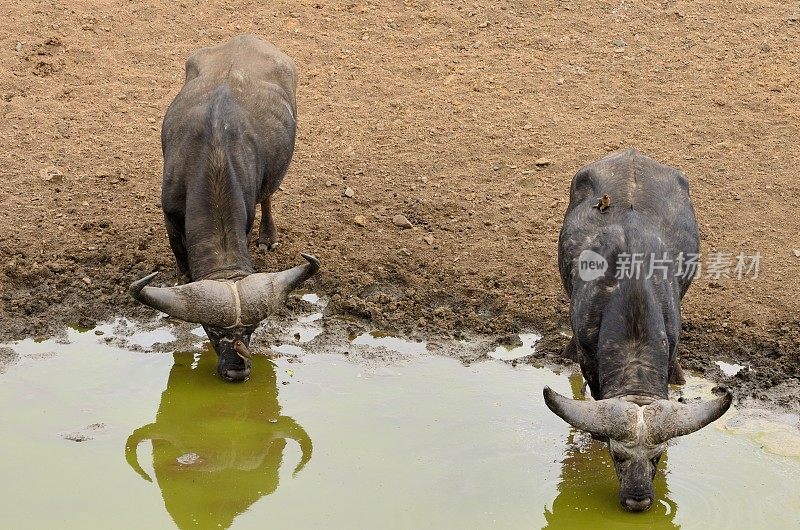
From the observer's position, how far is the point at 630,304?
723 cm

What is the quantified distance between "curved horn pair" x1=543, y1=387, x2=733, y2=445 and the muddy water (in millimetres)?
749

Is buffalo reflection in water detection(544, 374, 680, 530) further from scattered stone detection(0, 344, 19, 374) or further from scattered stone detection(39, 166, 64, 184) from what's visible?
scattered stone detection(39, 166, 64, 184)

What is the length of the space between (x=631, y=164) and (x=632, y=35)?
5.36 m

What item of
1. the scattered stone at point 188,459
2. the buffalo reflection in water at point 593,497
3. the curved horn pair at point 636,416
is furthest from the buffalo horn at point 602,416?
the scattered stone at point 188,459

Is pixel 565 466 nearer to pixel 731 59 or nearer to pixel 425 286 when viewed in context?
pixel 425 286

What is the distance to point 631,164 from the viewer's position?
830 centimetres

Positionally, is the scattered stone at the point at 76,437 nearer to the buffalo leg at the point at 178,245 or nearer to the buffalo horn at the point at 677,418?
the buffalo leg at the point at 178,245

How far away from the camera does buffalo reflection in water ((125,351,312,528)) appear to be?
7.52 metres

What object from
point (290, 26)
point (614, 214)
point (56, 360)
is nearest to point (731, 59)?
point (290, 26)

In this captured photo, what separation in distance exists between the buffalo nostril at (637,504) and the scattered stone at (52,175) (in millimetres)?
6498

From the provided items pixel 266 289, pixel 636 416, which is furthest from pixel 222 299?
pixel 636 416

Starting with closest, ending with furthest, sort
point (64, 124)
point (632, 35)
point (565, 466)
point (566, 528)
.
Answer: point (566, 528) → point (565, 466) → point (64, 124) → point (632, 35)

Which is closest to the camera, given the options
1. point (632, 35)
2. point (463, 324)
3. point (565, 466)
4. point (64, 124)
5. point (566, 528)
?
point (566, 528)

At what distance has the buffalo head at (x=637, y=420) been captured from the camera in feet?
22.1
